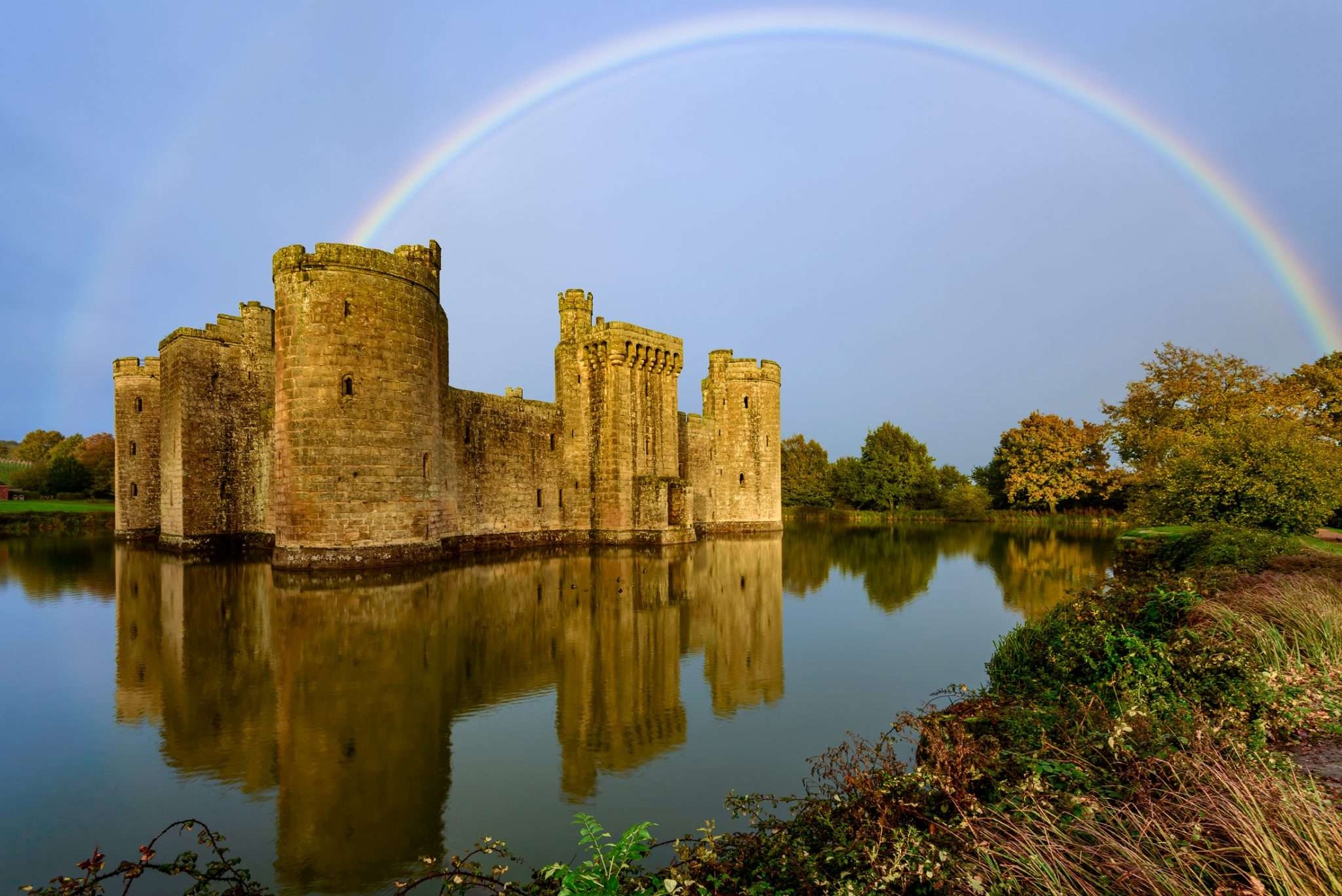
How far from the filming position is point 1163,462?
3023 centimetres

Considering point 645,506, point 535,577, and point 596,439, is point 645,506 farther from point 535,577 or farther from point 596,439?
point 535,577

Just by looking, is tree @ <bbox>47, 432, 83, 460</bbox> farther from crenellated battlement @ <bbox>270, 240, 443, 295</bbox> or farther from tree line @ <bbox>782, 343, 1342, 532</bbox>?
tree line @ <bbox>782, 343, 1342, 532</bbox>

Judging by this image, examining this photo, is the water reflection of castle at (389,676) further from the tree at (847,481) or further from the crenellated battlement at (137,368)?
the tree at (847,481)

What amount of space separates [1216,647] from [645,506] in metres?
23.6

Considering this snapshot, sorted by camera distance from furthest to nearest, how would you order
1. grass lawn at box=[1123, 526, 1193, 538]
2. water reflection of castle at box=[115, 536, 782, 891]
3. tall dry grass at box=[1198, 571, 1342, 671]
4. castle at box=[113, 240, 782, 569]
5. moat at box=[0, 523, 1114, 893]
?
castle at box=[113, 240, 782, 569]
grass lawn at box=[1123, 526, 1193, 538]
tall dry grass at box=[1198, 571, 1342, 671]
water reflection of castle at box=[115, 536, 782, 891]
moat at box=[0, 523, 1114, 893]

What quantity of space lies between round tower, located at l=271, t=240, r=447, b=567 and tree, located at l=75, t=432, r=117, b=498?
38454 millimetres

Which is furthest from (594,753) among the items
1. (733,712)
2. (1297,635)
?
(1297,635)

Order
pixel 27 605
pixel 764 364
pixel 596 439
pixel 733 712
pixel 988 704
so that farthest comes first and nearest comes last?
pixel 764 364 < pixel 596 439 < pixel 27 605 < pixel 733 712 < pixel 988 704

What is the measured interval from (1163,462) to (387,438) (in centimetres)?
3375

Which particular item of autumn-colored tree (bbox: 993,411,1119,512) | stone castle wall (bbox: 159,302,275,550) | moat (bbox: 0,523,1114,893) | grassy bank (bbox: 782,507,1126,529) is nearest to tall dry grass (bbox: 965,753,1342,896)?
moat (bbox: 0,523,1114,893)

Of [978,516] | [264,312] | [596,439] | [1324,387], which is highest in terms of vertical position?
[264,312]

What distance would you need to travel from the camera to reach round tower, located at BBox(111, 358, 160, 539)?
1214 inches

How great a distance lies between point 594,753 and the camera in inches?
274

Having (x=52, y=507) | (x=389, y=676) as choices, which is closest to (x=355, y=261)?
(x=389, y=676)
